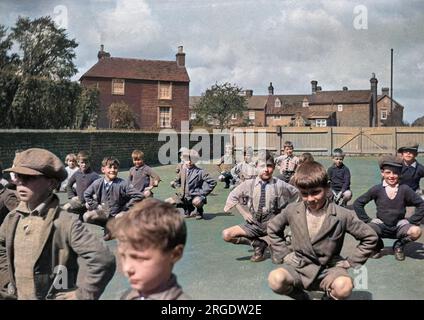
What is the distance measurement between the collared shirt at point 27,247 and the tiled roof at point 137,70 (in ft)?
133

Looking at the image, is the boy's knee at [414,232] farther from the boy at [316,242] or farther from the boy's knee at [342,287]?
the boy's knee at [342,287]

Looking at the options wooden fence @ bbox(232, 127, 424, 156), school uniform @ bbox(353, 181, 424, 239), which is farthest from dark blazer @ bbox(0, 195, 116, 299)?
wooden fence @ bbox(232, 127, 424, 156)

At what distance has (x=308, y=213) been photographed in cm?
368

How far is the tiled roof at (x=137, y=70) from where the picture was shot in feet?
139

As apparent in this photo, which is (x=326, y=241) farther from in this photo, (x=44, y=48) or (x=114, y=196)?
(x=44, y=48)

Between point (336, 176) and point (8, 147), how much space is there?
37.7 feet

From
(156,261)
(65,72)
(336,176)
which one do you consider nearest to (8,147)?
(65,72)

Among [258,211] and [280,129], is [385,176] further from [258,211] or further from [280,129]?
[280,129]

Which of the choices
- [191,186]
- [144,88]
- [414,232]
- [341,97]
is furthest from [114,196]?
[341,97]

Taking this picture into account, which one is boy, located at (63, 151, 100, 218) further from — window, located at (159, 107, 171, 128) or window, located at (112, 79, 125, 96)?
window, located at (112, 79, 125, 96)

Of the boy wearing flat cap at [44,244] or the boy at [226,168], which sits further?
the boy at [226,168]

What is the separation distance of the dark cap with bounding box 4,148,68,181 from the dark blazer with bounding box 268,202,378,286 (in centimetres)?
176

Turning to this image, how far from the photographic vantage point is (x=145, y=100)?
42250 mm

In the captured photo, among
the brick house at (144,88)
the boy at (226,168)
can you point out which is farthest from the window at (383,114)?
the boy at (226,168)
